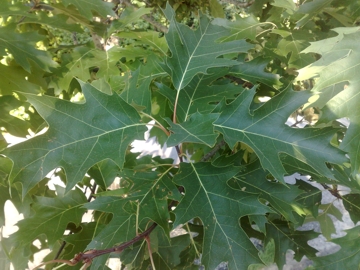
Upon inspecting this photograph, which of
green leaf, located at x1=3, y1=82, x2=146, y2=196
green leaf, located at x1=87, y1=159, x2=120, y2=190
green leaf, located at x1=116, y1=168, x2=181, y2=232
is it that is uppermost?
green leaf, located at x1=3, y1=82, x2=146, y2=196

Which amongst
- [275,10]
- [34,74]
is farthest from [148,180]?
[275,10]

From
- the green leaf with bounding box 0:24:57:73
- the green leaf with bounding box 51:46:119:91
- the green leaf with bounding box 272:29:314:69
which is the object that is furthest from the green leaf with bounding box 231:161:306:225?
the green leaf with bounding box 0:24:57:73

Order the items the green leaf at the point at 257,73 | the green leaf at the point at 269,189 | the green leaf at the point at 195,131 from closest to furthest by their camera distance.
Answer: the green leaf at the point at 195,131, the green leaf at the point at 269,189, the green leaf at the point at 257,73

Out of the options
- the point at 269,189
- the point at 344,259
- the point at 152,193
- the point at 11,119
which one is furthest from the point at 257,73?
the point at 11,119

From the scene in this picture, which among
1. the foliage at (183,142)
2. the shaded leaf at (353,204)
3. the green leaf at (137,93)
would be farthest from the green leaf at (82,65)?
the shaded leaf at (353,204)

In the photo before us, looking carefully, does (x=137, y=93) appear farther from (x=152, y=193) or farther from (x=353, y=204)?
(x=353, y=204)

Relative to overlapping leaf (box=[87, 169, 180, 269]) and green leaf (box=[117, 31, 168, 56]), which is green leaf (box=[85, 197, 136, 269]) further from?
green leaf (box=[117, 31, 168, 56])

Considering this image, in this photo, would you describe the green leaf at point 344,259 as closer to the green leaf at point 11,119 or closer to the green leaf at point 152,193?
the green leaf at point 152,193
